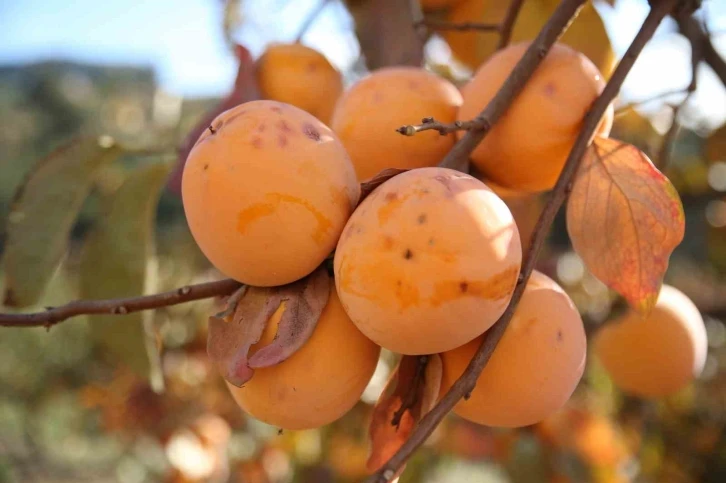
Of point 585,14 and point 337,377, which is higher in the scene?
point 585,14

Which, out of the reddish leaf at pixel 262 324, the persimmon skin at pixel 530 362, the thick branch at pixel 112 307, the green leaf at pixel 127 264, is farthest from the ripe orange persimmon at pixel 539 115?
the green leaf at pixel 127 264

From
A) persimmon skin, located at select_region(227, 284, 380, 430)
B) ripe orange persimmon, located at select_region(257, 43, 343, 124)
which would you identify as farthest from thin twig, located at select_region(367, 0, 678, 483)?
ripe orange persimmon, located at select_region(257, 43, 343, 124)

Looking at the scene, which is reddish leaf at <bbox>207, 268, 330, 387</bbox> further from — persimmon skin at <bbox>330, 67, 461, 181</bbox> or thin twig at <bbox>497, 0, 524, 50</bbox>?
thin twig at <bbox>497, 0, 524, 50</bbox>

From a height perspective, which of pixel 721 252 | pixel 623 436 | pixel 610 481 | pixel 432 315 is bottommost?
pixel 623 436

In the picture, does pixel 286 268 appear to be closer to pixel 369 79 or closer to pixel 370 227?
pixel 370 227

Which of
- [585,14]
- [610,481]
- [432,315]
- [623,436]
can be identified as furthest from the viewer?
[623,436]

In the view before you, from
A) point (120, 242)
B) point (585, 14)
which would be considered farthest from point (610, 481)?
point (120, 242)

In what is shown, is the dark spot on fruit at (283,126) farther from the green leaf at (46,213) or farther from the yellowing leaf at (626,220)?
the green leaf at (46,213)
